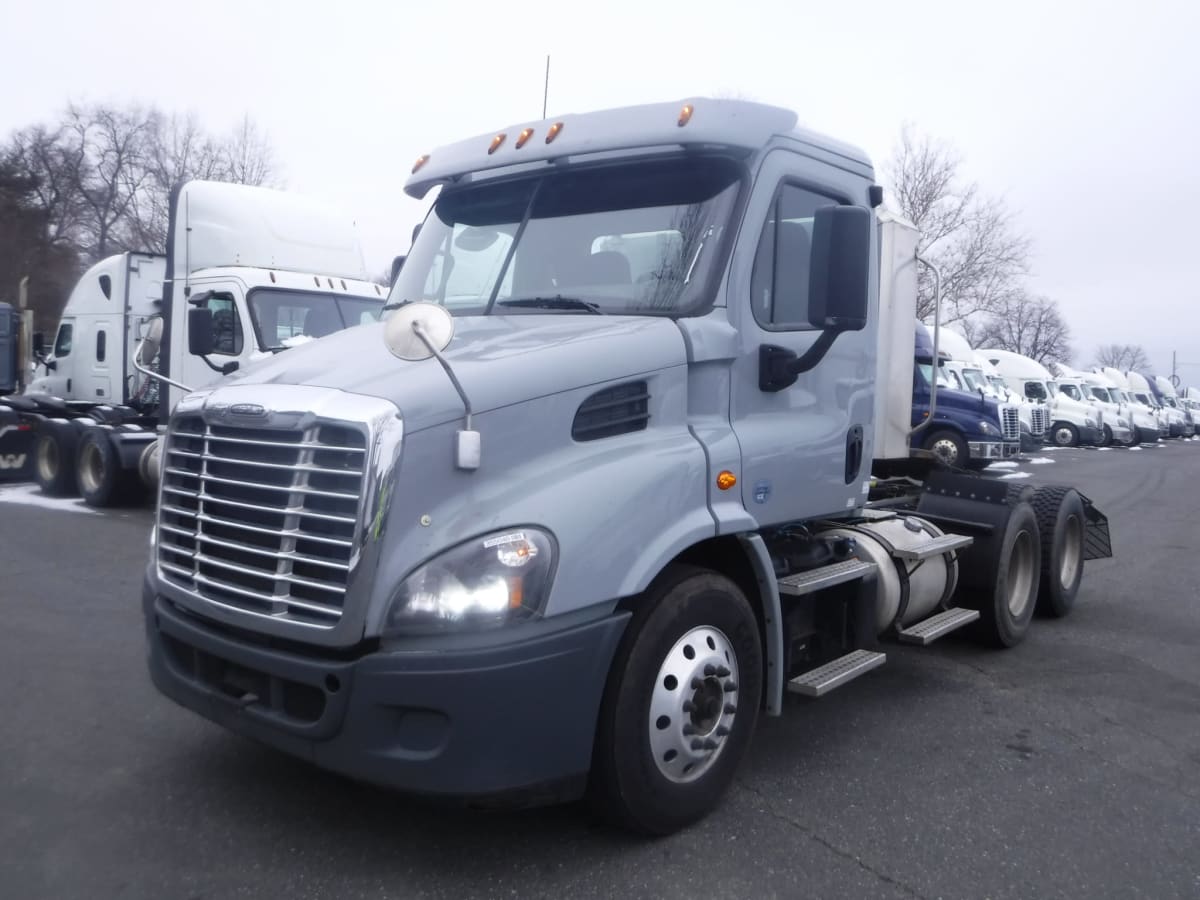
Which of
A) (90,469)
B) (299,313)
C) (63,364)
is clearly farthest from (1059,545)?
(63,364)

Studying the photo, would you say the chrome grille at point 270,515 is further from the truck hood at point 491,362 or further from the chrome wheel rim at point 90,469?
the chrome wheel rim at point 90,469

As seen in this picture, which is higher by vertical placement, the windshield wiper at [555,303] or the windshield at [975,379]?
the windshield at [975,379]

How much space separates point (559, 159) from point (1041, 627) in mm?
5281

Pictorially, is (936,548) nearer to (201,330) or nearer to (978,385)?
(201,330)

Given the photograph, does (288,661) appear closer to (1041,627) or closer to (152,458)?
(1041,627)

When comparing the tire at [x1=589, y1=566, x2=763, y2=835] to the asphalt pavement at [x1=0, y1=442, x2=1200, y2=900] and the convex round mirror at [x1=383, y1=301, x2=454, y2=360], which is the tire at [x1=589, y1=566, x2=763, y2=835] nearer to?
the asphalt pavement at [x1=0, y1=442, x2=1200, y2=900]

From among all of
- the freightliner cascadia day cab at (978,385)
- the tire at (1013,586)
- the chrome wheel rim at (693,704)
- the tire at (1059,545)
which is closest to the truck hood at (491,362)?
the chrome wheel rim at (693,704)

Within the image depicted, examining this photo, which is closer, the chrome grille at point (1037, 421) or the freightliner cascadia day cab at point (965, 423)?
the freightliner cascadia day cab at point (965, 423)

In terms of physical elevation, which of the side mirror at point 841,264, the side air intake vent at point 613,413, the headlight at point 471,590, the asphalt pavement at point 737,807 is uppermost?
the side mirror at point 841,264

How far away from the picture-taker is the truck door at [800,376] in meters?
4.21

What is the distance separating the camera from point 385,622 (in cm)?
319

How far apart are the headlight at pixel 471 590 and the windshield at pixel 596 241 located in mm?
1327

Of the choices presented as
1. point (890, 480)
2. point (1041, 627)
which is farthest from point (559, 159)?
point (1041, 627)

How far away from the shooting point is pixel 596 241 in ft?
14.2
